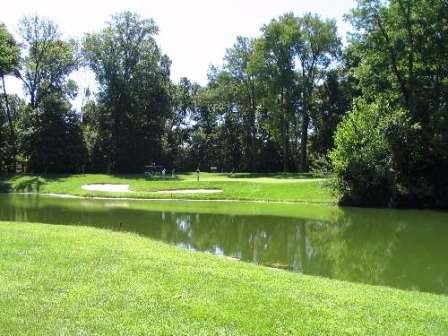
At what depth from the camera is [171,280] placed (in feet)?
30.8

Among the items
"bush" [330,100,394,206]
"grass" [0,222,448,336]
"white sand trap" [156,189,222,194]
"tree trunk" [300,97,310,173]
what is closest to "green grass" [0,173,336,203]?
"white sand trap" [156,189,222,194]

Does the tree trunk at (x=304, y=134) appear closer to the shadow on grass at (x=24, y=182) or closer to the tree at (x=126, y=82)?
the tree at (x=126, y=82)

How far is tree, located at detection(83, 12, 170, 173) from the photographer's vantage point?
197ft

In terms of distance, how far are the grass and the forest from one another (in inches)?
1002

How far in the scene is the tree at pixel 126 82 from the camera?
60188 millimetres

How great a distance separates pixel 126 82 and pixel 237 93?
16.1 metres

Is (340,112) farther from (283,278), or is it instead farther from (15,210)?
(283,278)

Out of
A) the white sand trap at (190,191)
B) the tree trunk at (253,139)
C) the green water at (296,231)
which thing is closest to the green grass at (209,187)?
the white sand trap at (190,191)

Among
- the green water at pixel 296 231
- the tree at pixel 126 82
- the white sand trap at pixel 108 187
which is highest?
the tree at pixel 126 82

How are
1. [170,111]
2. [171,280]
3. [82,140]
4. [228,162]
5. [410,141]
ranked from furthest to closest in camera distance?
[228,162], [170,111], [82,140], [410,141], [171,280]

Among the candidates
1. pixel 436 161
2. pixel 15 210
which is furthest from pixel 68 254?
pixel 436 161

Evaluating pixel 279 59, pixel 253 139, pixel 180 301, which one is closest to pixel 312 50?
pixel 279 59

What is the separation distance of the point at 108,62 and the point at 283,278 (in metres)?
53.2

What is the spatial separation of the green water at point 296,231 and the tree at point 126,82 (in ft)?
87.5
